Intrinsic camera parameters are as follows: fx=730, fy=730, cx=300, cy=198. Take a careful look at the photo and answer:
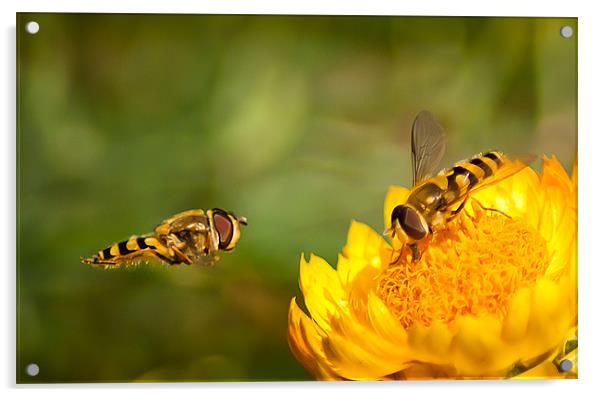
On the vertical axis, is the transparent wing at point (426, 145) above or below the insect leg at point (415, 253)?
above

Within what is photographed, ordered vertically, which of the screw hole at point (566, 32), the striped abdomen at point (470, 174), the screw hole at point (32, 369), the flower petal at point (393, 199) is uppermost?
the screw hole at point (566, 32)

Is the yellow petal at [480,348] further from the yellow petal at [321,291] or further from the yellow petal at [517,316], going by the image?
the yellow petal at [321,291]

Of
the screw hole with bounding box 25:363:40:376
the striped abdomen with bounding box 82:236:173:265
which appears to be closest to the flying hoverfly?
the striped abdomen with bounding box 82:236:173:265

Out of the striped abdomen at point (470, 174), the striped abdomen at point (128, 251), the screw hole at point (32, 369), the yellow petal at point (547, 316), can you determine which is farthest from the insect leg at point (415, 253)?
the screw hole at point (32, 369)

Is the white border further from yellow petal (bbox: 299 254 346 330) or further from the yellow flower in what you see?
yellow petal (bbox: 299 254 346 330)

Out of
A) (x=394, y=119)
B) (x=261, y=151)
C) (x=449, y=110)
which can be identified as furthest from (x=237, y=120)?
(x=449, y=110)

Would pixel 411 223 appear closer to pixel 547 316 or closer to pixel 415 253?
pixel 415 253
